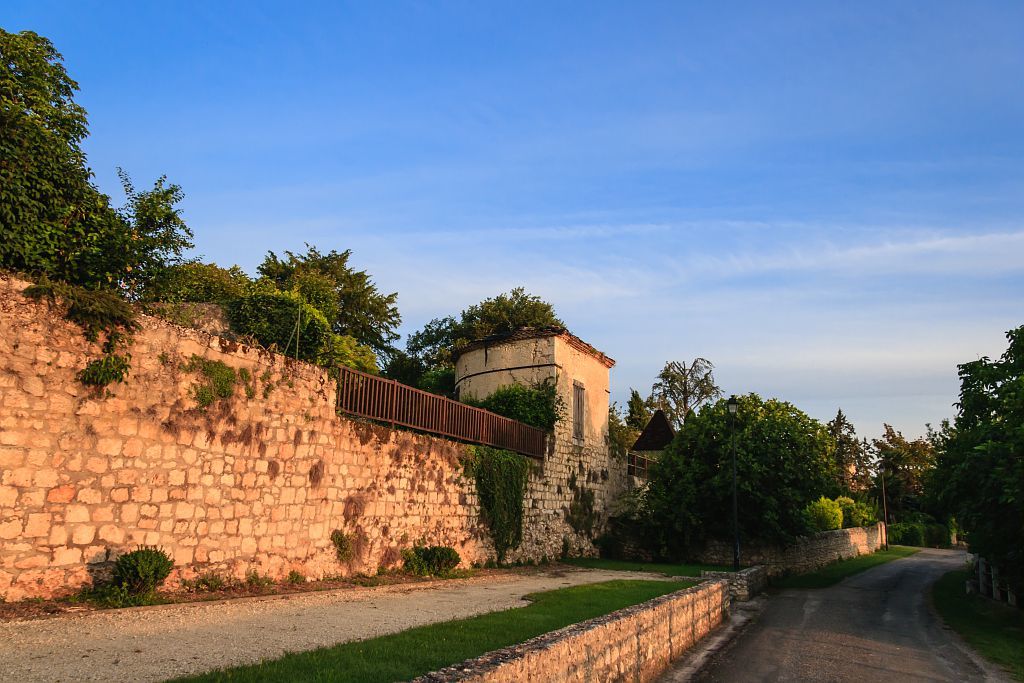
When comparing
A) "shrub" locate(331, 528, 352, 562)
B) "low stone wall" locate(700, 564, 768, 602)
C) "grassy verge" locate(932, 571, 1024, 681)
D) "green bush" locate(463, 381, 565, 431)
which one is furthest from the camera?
"green bush" locate(463, 381, 565, 431)

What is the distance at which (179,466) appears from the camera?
9562 millimetres

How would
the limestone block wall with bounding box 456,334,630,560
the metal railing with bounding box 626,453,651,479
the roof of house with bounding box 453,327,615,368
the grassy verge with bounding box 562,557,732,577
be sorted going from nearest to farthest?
the grassy verge with bounding box 562,557,732,577, the limestone block wall with bounding box 456,334,630,560, the roof of house with bounding box 453,327,615,368, the metal railing with bounding box 626,453,651,479

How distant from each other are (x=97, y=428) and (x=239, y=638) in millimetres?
3559

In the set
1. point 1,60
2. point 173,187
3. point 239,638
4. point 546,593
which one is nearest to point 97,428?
point 239,638

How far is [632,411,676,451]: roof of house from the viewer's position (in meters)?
38.9

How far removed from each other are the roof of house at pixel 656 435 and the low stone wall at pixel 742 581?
59.4ft

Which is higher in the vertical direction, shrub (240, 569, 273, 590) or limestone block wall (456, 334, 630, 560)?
limestone block wall (456, 334, 630, 560)

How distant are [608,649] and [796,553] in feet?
71.9

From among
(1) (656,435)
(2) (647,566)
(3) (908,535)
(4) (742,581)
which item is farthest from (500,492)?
(3) (908,535)

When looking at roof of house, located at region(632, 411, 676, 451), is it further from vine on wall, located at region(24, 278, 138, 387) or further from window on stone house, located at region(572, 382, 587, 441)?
vine on wall, located at region(24, 278, 138, 387)

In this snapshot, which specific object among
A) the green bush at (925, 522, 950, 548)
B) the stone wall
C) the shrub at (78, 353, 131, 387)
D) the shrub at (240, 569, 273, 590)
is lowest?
the green bush at (925, 522, 950, 548)

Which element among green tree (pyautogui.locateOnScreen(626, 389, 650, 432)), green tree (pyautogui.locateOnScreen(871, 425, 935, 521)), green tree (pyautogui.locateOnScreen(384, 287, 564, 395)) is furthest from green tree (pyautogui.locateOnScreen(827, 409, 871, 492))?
green tree (pyautogui.locateOnScreen(384, 287, 564, 395))

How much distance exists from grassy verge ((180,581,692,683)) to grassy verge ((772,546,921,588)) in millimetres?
14551

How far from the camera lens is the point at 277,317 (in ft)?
54.1
